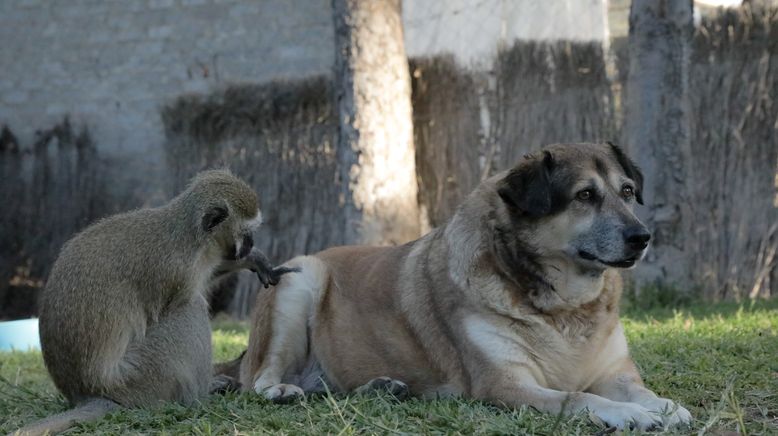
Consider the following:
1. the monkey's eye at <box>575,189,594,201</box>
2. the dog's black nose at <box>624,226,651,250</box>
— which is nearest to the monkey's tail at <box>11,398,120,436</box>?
the monkey's eye at <box>575,189,594,201</box>

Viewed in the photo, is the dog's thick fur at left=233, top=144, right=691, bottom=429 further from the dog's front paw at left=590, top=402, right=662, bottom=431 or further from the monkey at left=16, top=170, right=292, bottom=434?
the monkey at left=16, top=170, right=292, bottom=434

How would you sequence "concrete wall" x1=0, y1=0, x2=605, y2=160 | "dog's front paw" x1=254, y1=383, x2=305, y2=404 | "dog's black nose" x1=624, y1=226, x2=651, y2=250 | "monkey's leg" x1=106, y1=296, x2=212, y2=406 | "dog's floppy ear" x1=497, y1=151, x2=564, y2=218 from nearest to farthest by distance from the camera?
"dog's black nose" x1=624, y1=226, x2=651, y2=250 < "dog's floppy ear" x1=497, y1=151, x2=564, y2=218 < "monkey's leg" x1=106, y1=296, x2=212, y2=406 < "dog's front paw" x1=254, y1=383, x2=305, y2=404 < "concrete wall" x1=0, y1=0, x2=605, y2=160

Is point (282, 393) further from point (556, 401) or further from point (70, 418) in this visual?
point (556, 401)

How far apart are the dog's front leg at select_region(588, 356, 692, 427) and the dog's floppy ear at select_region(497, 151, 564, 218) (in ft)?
2.85

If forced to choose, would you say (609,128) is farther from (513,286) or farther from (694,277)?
(513,286)

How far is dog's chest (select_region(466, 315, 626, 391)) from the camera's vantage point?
16.3 feet

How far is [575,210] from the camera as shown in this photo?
5.09 m

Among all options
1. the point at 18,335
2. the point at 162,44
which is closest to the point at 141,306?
the point at 18,335

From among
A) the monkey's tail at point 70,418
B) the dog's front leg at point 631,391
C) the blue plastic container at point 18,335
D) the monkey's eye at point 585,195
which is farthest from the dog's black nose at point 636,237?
the blue plastic container at point 18,335

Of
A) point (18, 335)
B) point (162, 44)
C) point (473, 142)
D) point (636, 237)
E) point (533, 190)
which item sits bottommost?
point (18, 335)

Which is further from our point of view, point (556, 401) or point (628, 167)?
point (628, 167)

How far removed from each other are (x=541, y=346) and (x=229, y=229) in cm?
167

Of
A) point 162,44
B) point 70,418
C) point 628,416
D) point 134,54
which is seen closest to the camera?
point 628,416

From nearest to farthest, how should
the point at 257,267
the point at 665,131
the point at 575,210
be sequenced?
the point at 575,210, the point at 257,267, the point at 665,131
